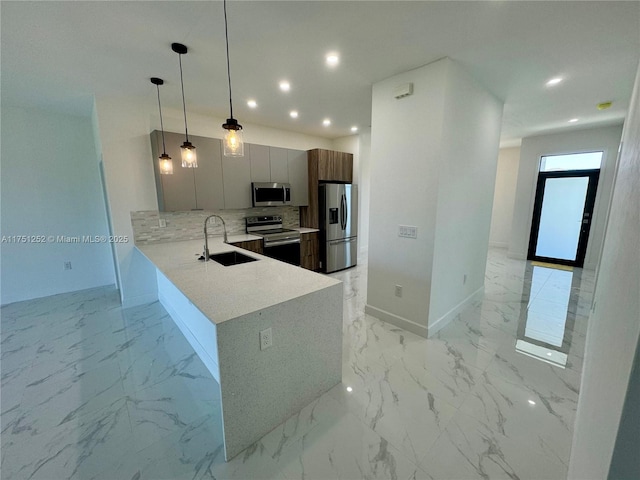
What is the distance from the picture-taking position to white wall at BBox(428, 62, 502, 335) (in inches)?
97.1

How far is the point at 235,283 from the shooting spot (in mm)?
1884

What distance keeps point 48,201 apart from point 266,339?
174 inches

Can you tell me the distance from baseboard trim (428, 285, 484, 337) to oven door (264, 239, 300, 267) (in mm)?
2378

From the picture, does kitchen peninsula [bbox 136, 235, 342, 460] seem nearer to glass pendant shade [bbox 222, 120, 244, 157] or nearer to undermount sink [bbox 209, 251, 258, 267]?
undermount sink [bbox 209, 251, 258, 267]

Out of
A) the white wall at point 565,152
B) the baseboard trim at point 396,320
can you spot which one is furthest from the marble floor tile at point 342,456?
the white wall at point 565,152

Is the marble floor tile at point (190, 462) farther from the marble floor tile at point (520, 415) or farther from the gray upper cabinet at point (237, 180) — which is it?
the gray upper cabinet at point (237, 180)

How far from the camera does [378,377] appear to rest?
2.12 m

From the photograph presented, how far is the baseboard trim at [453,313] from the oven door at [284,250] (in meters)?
2.38

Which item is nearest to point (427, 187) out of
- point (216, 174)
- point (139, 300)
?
point (216, 174)

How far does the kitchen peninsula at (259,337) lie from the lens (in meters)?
1.44

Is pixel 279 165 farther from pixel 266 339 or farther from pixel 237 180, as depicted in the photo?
pixel 266 339

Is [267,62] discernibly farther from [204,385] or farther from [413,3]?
[204,385]

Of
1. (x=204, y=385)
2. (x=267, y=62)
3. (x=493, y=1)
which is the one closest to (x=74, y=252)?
(x=204, y=385)

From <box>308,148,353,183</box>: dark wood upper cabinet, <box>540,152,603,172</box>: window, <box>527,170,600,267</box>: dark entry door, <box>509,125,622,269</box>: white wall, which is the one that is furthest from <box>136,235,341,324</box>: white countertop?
<box>540,152,603,172</box>: window
